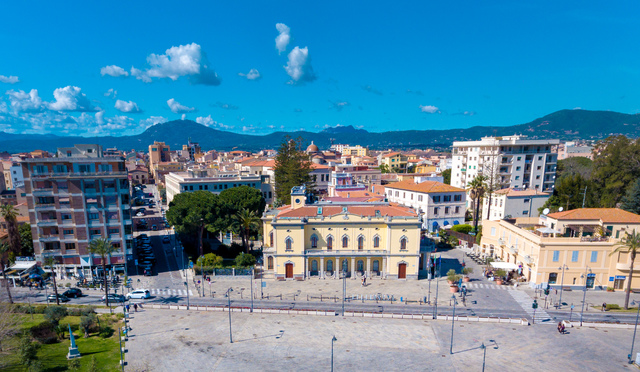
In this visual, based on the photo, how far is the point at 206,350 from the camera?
3422 cm

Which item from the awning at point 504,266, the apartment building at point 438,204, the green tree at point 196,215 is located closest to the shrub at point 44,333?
the green tree at point 196,215

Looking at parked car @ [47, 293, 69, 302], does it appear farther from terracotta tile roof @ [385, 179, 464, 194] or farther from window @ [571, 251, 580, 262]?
window @ [571, 251, 580, 262]

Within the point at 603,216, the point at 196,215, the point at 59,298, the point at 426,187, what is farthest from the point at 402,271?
the point at 59,298

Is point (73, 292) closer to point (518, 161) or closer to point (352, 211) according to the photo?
point (352, 211)

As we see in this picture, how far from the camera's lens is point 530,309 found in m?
43.2

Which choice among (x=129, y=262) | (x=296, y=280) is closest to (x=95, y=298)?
(x=129, y=262)

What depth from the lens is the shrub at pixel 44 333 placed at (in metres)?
37.5

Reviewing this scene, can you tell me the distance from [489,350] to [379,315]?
1174 cm

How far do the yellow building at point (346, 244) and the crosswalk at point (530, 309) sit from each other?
13120 millimetres

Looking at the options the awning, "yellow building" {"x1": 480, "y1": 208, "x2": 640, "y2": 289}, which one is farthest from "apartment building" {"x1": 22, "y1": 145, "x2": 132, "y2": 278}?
"yellow building" {"x1": 480, "y1": 208, "x2": 640, "y2": 289}

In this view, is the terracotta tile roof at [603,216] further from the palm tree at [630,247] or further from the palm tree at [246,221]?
the palm tree at [246,221]

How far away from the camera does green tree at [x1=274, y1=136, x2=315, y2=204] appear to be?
89.1 metres

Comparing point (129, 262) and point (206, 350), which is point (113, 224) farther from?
point (206, 350)

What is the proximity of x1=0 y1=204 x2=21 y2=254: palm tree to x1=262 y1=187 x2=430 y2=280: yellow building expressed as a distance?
4032 cm
